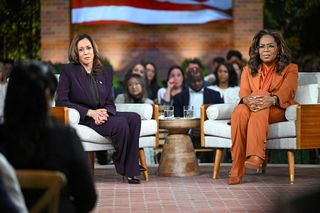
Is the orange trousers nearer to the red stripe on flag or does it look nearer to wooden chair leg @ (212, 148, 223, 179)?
wooden chair leg @ (212, 148, 223, 179)

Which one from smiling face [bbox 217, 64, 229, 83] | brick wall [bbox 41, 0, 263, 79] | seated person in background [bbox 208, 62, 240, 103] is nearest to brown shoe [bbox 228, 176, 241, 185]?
seated person in background [bbox 208, 62, 240, 103]

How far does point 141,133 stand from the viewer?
7465 mm

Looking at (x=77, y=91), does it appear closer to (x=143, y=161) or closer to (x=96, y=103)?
(x=96, y=103)

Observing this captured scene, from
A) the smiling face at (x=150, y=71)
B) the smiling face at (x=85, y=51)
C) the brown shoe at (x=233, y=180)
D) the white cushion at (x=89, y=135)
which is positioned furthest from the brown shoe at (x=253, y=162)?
the smiling face at (x=150, y=71)

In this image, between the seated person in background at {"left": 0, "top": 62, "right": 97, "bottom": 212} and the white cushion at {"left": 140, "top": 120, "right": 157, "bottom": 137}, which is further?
the white cushion at {"left": 140, "top": 120, "right": 157, "bottom": 137}

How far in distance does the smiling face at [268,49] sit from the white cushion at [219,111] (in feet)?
2.10

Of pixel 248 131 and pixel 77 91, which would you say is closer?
pixel 248 131

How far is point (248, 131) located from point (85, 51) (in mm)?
1535

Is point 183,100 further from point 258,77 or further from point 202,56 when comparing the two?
point 202,56

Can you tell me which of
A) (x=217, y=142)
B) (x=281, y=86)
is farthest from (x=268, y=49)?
(x=217, y=142)

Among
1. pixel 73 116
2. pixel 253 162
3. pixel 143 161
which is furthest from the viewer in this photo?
pixel 143 161

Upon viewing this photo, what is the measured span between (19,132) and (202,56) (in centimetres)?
1297

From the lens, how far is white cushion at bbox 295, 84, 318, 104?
777 cm

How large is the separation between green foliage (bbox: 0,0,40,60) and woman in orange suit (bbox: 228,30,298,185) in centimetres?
919
